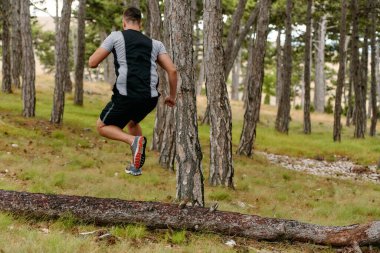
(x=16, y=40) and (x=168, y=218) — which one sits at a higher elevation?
(x=16, y=40)

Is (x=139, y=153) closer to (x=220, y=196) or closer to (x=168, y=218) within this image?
(x=168, y=218)

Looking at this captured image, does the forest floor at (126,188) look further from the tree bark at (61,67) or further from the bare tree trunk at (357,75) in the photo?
the bare tree trunk at (357,75)

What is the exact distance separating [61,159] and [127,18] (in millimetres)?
7000

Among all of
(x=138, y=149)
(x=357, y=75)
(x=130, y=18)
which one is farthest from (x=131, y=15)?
(x=357, y=75)

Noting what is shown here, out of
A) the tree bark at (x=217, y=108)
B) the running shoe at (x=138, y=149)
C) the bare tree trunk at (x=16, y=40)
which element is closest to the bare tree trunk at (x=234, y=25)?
the tree bark at (x=217, y=108)

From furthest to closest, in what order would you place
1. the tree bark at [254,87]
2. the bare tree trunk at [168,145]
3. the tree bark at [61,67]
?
the tree bark at [61,67] < the tree bark at [254,87] < the bare tree trunk at [168,145]

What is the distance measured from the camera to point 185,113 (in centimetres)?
696

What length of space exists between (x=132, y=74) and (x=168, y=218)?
6.30 feet

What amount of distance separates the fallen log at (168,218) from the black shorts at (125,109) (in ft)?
3.69

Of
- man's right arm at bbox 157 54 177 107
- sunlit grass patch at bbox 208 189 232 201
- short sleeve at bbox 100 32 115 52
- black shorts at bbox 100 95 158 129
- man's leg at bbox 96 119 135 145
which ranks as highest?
short sleeve at bbox 100 32 115 52

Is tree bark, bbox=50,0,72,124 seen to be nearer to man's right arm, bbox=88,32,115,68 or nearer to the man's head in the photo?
the man's head

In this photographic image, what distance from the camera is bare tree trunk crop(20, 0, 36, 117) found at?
18312 mm

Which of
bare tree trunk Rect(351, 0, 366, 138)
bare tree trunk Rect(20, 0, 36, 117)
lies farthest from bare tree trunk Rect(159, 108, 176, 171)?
bare tree trunk Rect(351, 0, 366, 138)

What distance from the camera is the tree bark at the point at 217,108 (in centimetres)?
1057
